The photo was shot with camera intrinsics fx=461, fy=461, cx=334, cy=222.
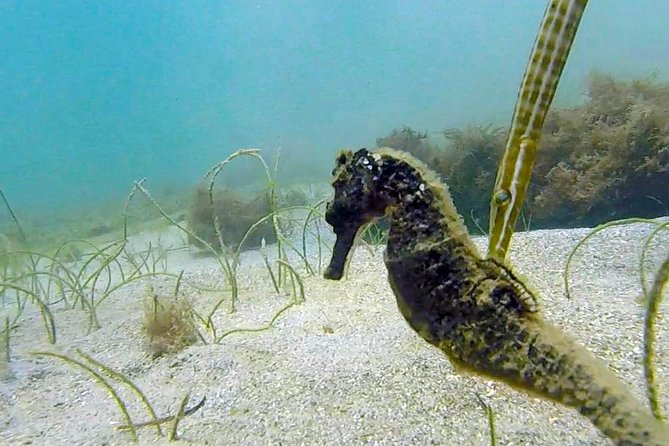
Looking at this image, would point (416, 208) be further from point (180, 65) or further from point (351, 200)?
point (180, 65)

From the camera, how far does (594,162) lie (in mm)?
6105

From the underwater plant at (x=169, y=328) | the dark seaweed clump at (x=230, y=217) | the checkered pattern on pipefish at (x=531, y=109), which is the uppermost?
the checkered pattern on pipefish at (x=531, y=109)

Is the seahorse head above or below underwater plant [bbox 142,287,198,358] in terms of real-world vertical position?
above

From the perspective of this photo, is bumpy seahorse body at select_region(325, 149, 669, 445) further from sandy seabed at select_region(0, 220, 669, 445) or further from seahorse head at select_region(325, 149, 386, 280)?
sandy seabed at select_region(0, 220, 669, 445)

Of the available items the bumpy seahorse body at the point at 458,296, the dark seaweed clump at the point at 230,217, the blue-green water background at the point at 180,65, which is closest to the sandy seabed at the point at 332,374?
the bumpy seahorse body at the point at 458,296

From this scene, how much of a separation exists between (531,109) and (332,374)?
1714mm

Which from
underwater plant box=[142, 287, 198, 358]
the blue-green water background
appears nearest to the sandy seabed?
underwater plant box=[142, 287, 198, 358]

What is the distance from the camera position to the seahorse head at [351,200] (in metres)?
1.73

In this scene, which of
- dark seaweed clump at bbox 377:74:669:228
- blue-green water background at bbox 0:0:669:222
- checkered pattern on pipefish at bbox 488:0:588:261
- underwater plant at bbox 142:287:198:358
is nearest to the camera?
checkered pattern on pipefish at bbox 488:0:588:261

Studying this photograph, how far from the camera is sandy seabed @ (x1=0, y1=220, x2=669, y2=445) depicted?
6.97ft

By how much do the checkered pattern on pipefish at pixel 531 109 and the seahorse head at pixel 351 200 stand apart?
1.83 ft

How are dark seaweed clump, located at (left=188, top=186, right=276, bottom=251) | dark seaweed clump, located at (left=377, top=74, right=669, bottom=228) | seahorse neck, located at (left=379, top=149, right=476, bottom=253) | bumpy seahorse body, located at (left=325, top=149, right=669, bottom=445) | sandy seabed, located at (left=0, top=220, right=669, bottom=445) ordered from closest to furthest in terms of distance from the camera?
bumpy seahorse body, located at (left=325, top=149, right=669, bottom=445) < seahorse neck, located at (left=379, top=149, right=476, bottom=253) < sandy seabed, located at (left=0, top=220, right=669, bottom=445) < dark seaweed clump, located at (left=377, top=74, right=669, bottom=228) < dark seaweed clump, located at (left=188, top=186, right=276, bottom=251)

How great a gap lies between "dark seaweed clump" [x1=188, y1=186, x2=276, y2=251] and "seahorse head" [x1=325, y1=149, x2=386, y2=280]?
712cm

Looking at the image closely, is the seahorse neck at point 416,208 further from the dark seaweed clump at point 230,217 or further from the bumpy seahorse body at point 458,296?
the dark seaweed clump at point 230,217
